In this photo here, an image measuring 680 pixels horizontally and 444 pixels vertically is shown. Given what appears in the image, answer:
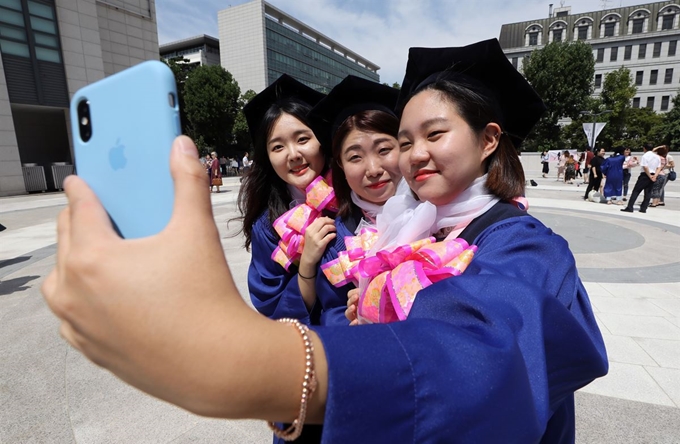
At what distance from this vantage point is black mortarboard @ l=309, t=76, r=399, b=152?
1.78 metres

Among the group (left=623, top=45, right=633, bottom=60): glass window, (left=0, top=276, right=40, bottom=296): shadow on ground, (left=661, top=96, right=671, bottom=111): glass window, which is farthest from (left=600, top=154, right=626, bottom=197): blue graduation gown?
(left=623, top=45, right=633, bottom=60): glass window

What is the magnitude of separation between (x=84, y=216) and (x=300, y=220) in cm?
132

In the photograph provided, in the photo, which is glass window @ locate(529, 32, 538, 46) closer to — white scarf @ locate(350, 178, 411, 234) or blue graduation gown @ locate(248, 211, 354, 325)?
white scarf @ locate(350, 178, 411, 234)

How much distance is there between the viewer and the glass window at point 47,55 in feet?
52.0

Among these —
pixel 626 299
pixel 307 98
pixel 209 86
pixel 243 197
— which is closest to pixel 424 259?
pixel 307 98

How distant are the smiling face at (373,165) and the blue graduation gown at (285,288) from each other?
0.25 metres

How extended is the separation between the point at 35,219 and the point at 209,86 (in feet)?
83.7

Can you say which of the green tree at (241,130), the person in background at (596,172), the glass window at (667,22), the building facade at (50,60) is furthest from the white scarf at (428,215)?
the glass window at (667,22)

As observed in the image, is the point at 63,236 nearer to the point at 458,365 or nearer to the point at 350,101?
the point at 458,365

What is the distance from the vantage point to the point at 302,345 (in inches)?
20.5

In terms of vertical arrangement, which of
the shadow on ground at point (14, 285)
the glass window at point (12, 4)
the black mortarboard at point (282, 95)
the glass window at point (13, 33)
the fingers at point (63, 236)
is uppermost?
the glass window at point (12, 4)

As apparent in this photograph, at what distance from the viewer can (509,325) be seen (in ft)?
2.13

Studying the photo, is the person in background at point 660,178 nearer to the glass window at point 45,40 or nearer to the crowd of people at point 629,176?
the crowd of people at point 629,176

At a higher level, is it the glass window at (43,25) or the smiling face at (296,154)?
the glass window at (43,25)
